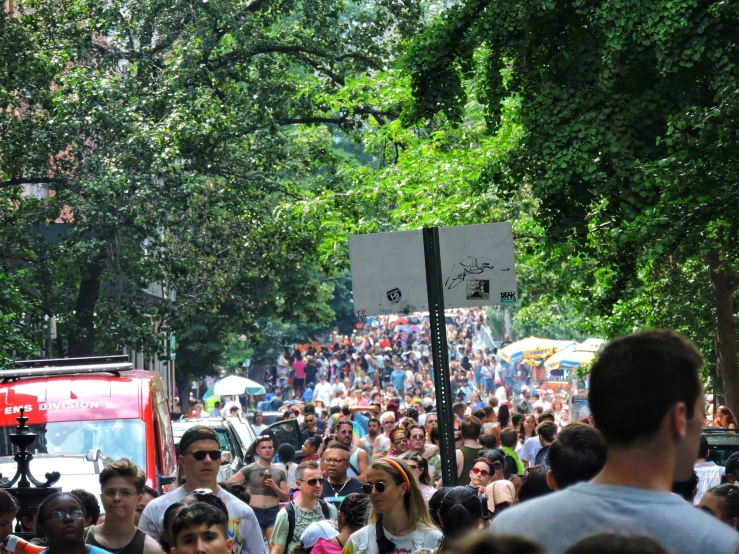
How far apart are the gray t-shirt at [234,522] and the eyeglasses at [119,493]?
0.21 m

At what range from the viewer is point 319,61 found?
27.6m

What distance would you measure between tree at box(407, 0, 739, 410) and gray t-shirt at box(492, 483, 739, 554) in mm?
10209

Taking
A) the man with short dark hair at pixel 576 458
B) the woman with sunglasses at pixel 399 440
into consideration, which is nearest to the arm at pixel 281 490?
the woman with sunglasses at pixel 399 440

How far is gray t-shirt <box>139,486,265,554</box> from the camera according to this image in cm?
688

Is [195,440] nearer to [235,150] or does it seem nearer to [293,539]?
[293,539]

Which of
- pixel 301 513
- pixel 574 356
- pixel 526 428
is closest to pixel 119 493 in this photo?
pixel 301 513

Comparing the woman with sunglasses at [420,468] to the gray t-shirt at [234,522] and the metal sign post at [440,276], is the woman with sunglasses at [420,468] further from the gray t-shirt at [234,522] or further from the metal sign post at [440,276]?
the gray t-shirt at [234,522]

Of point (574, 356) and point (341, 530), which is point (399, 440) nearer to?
point (341, 530)

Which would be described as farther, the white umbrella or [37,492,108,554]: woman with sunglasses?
the white umbrella

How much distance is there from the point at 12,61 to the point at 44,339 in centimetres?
620

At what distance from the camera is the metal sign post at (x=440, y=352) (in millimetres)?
7418

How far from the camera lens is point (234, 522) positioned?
22.5ft

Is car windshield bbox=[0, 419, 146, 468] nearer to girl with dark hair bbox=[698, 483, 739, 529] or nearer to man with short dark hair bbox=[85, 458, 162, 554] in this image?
man with short dark hair bbox=[85, 458, 162, 554]

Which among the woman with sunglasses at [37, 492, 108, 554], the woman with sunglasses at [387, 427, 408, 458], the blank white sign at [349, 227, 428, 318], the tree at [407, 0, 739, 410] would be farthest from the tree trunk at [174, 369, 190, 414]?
the woman with sunglasses at [37, 492, 108, 554]
